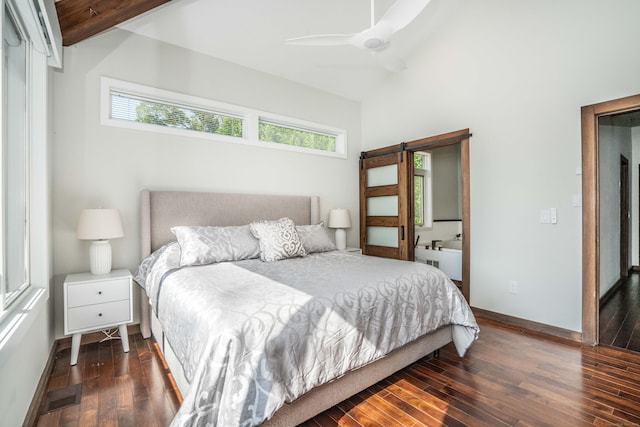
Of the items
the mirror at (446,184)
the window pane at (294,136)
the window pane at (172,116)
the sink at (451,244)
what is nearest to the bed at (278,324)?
the window pane at (172,116)

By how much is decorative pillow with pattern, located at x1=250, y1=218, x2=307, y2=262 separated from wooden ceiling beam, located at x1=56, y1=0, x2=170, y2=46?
2027mm

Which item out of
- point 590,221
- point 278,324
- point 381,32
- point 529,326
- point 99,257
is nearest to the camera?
point 278,324

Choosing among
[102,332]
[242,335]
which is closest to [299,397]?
[242,335]

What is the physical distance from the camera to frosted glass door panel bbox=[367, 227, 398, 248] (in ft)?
14.8

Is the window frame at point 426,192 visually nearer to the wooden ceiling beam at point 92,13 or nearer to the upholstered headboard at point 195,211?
the upholstered headboard at point 195,211

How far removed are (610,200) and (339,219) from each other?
146 inches

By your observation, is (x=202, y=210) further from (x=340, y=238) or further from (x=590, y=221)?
(x=590, y=221)

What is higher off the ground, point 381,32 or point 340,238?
point 381,32

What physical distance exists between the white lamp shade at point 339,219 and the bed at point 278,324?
4.33 feet

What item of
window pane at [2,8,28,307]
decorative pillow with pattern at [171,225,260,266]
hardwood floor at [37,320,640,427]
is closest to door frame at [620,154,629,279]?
hardwood floor at [37,320,640,427]

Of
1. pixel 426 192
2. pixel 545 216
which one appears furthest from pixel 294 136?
pixel 545 216

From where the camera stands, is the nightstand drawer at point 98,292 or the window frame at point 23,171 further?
the nightstand drawer at point 98,292

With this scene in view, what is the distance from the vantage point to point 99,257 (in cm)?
265

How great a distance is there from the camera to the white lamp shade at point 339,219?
14.3 ft
